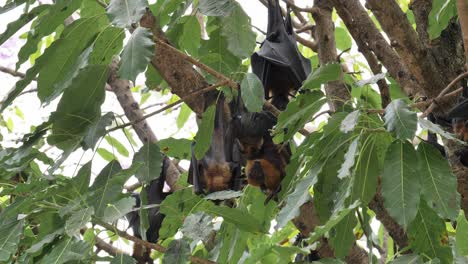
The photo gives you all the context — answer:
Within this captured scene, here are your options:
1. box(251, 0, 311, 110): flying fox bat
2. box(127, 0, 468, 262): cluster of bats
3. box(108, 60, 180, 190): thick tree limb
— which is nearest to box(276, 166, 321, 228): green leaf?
box(127, 0, 468, 262): cluster of bats

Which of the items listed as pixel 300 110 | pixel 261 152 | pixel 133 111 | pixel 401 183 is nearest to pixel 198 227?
pixel 300 110

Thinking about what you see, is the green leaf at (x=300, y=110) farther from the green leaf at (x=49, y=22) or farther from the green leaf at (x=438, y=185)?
the green leaf at (x=49, y=22)

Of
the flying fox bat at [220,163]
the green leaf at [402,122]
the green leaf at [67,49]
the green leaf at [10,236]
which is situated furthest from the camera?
the flying fox bat at [220,163]

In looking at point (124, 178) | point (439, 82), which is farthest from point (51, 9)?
point (439, 82)

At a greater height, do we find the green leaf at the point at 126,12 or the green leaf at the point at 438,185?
the green leaf at the point at 126,12

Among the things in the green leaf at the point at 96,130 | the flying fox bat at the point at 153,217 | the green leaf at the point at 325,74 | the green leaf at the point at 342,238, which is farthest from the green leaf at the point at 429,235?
the flying fox bat at the point at 153,217

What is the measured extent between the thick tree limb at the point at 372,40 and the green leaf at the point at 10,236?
5.43 feet

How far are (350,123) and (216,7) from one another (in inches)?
23.8

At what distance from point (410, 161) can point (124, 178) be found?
0.97 metres

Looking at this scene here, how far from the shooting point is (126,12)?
232cm

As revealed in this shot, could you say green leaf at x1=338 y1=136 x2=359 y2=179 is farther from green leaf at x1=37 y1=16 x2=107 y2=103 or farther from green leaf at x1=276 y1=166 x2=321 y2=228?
green leaf at x1=37 y1=16 x2=107 y2=103

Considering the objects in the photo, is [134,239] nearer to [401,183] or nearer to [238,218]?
[238,218]

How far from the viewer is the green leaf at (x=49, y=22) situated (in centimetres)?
274

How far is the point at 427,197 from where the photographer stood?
7.82ft
